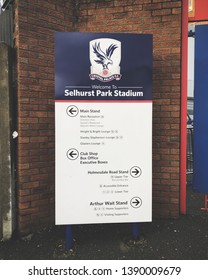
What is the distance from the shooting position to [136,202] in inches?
129

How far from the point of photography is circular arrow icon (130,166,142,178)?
3268 mm

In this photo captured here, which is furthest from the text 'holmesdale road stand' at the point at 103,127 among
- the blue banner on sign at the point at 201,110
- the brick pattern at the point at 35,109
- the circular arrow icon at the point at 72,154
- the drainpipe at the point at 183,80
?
the blue banner on sign at the point at 201,110

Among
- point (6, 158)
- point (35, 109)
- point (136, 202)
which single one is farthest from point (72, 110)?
point (136, 202)

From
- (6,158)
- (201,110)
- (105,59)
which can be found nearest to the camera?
(105,59)

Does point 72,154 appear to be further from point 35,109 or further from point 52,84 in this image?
point 52,84

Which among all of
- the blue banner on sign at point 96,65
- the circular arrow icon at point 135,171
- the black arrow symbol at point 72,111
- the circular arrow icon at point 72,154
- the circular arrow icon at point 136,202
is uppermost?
the blue banner on sign at point 96,65

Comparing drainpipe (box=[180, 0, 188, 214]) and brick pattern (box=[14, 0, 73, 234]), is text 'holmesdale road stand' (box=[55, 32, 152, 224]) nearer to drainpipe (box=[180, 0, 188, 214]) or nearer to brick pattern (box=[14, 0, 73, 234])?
brick pattern (box=[14, 0, 73, 234])

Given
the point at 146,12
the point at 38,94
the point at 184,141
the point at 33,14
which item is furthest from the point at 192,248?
the point at 33,14

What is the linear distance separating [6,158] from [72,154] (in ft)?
2.99

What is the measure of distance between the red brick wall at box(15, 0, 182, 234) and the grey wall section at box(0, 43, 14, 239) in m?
0.12

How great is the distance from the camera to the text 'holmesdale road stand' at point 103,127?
312cm

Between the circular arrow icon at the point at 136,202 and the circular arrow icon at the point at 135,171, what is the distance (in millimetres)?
261

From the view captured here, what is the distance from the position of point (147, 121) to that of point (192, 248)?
5.00 ft

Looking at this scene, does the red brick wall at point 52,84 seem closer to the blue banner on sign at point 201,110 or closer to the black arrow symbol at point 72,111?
the blue banner on sign at point 201,110
